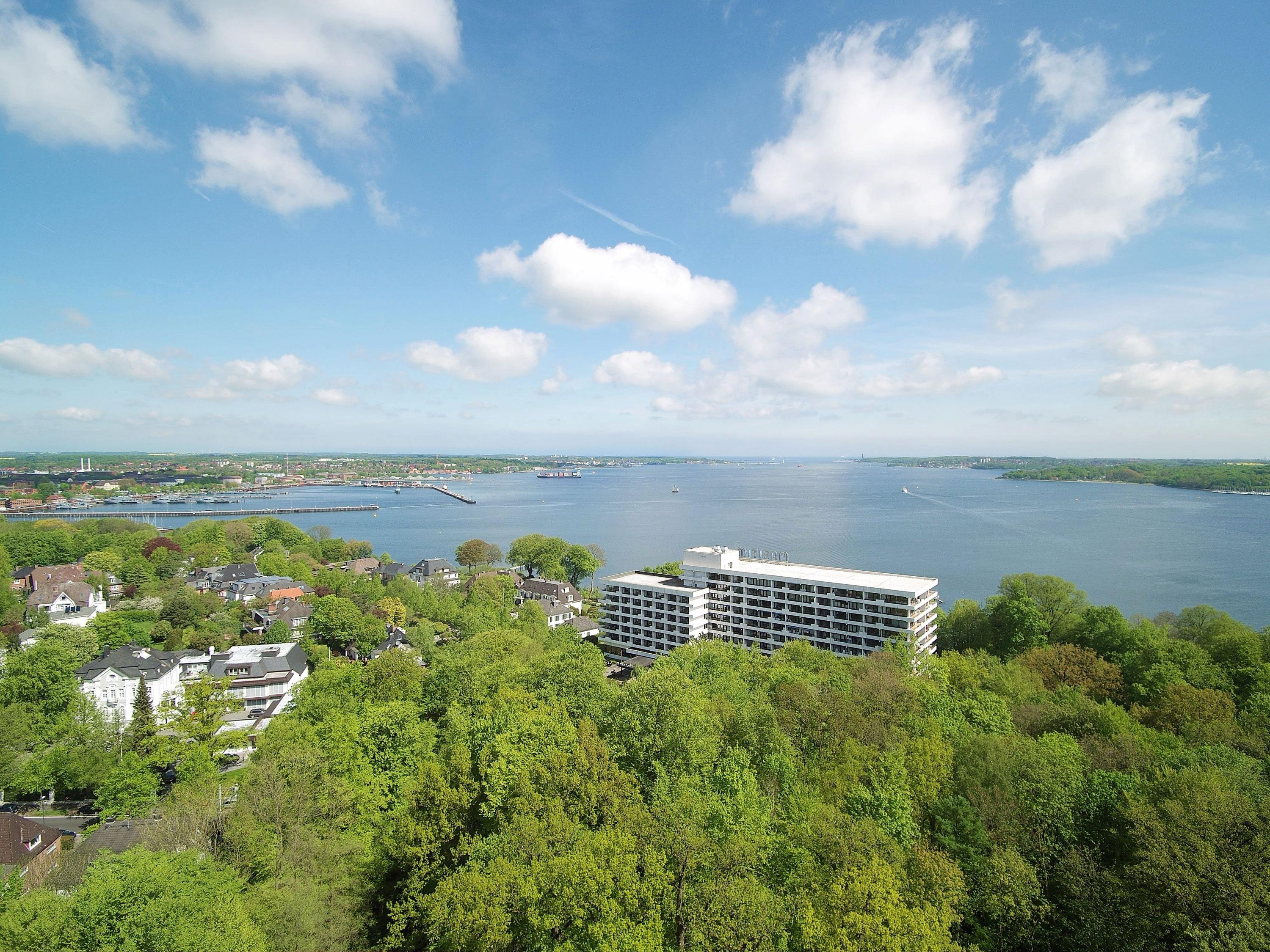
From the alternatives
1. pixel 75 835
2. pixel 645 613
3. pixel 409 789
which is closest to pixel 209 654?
A: pixel 75 835

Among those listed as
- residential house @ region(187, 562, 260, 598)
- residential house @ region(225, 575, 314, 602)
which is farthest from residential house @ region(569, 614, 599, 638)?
residential house @ region(187, 562, 260, 598)

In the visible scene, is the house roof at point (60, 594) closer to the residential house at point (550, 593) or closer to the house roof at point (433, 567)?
the house roof at point (433, 567)

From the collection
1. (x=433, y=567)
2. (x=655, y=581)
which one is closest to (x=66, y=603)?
(x=433, y=567)

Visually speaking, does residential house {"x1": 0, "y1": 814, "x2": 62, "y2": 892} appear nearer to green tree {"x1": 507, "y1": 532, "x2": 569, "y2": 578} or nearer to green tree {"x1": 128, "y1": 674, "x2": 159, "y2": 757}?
green tree {"x1": 128, "y1": 674, "x2": 159, "y2": 757}

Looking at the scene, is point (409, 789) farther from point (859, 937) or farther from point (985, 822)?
point (985, 822)

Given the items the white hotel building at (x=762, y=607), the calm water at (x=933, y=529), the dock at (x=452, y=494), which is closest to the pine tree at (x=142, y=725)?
the white hotel building at (x=762, y=607)

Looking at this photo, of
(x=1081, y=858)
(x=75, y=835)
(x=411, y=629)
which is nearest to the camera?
(x=1081, y=858)
